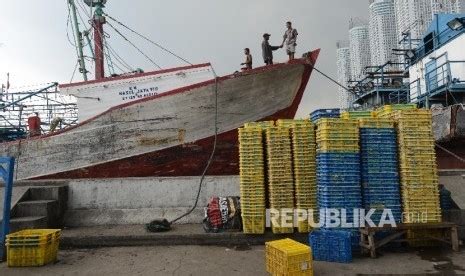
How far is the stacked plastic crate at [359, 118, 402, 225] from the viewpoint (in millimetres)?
6559

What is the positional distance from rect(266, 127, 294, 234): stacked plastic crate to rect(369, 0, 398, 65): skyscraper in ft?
143

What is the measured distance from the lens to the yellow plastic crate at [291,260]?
183 inches

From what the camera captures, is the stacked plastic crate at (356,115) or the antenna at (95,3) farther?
the antenna at (95,3)

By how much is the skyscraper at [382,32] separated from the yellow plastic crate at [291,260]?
4599 centimetres

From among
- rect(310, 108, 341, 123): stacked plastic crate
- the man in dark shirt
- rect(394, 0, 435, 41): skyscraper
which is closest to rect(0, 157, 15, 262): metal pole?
rect(310, 108, 341, 123): stacked plastic crate

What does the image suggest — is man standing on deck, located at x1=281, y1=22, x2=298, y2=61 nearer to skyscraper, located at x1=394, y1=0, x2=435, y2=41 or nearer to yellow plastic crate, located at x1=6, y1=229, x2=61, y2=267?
yellow plastic crate, located at x1=6, y1=229, x2=61, y2=267

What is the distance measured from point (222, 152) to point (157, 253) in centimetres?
618

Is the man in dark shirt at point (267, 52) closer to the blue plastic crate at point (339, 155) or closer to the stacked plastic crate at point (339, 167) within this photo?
the stacked plastic crate at point (339, 167)

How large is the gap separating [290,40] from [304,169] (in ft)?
21.4

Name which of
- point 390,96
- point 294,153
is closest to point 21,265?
point 294,153

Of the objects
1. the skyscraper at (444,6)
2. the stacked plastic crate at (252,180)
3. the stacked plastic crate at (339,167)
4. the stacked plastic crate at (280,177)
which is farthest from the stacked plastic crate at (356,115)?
the skyscraper at (444,6)

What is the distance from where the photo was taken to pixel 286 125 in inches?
291

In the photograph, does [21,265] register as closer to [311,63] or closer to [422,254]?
[422,254]

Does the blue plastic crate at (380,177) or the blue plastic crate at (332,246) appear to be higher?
the blue plastic crate at (380,177)
